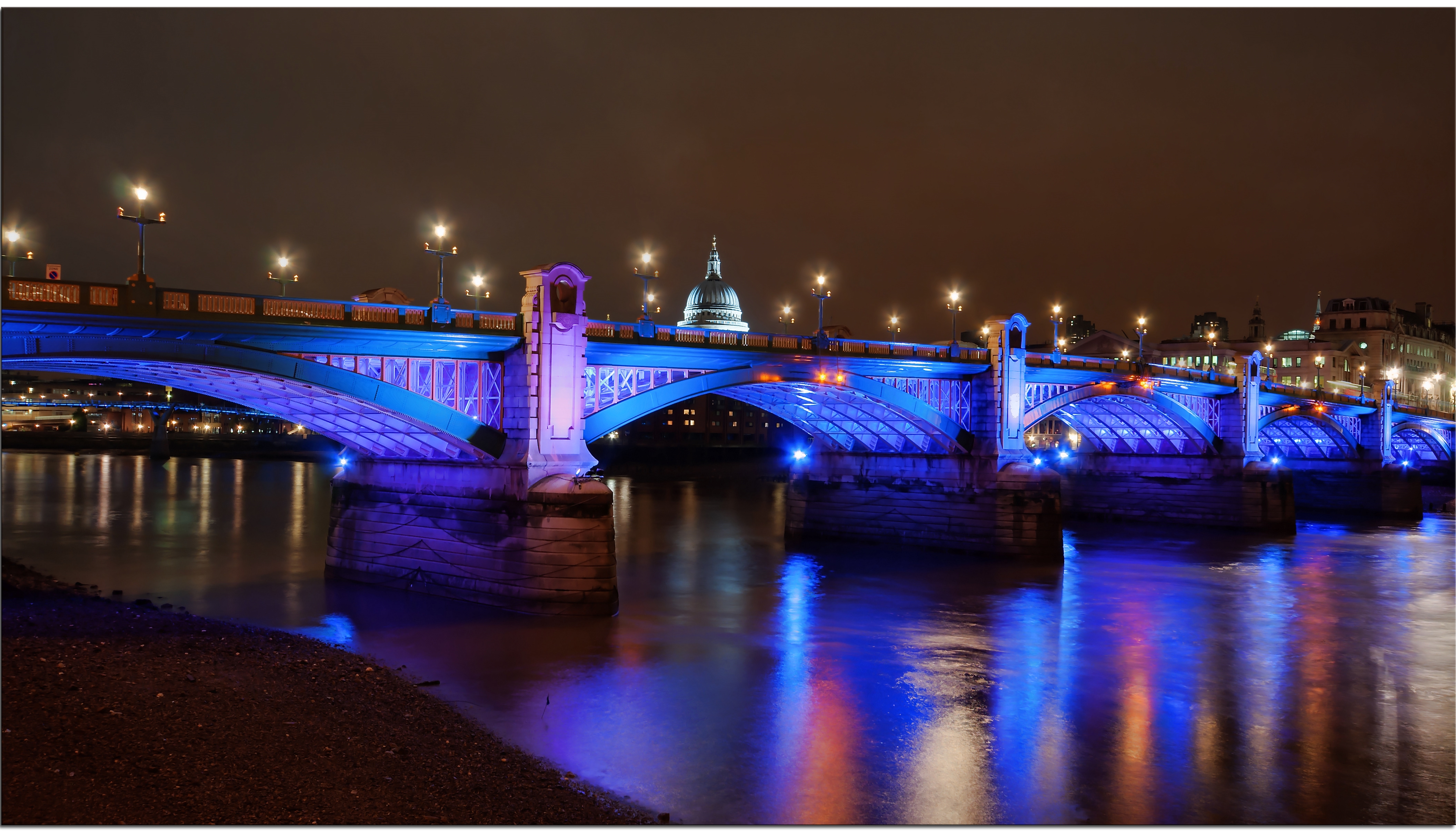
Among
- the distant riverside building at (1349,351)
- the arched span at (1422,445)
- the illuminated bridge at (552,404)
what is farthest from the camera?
the distant riverside building at (1349,351)

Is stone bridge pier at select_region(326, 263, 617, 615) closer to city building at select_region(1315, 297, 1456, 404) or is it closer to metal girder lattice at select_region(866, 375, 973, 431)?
metal girder lattice at select_region(866, 375, 973, 431)

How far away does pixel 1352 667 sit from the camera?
24.3 metres

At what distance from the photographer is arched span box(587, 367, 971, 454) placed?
31.7 metres

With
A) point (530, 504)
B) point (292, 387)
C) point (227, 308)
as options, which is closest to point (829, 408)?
point (530, 504)

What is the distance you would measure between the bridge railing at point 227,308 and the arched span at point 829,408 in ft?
17.9

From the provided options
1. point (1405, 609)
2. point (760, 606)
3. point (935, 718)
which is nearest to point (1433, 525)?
point (1405, 609)

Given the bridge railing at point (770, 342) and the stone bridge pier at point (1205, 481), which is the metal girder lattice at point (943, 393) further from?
the stone bridge pier at point (1205, 481)

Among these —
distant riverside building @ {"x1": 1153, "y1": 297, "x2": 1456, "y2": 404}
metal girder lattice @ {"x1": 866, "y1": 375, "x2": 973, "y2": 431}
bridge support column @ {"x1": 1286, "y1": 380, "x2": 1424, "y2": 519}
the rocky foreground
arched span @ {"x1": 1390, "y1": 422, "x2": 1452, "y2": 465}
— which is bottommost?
the rocky foreground

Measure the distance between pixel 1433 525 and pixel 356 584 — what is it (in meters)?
63.1

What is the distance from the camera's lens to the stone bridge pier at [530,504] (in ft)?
86.6

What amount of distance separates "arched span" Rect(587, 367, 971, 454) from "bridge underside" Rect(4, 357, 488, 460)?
16.5 ft

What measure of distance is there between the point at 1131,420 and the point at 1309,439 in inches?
967

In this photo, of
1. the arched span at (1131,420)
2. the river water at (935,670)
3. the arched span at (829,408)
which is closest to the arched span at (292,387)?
Result: the arched span at (829,408)

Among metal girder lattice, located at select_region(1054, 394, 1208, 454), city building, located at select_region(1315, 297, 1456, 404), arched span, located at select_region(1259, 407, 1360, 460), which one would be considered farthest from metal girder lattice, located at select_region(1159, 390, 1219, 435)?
city building, located at select_region(1315, 297, 1456, 404)
